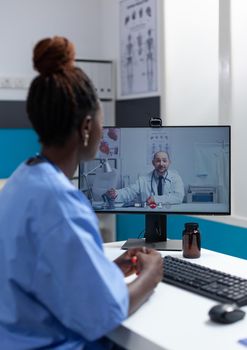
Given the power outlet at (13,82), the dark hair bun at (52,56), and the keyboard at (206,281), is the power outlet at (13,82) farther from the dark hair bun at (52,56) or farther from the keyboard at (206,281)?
the dark hair bun at (52,56)

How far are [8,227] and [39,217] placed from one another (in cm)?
8

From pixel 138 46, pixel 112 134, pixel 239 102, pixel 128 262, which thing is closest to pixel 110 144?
pixel 112 134

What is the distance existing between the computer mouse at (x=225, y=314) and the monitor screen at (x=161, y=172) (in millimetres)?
706

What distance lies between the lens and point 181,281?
4.83 feet

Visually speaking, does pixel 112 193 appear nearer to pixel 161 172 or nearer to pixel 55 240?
pixel 161 172

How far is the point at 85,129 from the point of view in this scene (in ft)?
3.89

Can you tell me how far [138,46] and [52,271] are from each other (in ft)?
9.31

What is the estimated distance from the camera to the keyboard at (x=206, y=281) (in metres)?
1.33

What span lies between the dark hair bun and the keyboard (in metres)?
0.66

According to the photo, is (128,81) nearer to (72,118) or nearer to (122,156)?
(122,156)

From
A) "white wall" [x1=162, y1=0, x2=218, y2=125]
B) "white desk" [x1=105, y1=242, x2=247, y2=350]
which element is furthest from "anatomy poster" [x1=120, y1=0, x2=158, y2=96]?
"white desk" [x1=105, y1=242, x2=247, y2=350]

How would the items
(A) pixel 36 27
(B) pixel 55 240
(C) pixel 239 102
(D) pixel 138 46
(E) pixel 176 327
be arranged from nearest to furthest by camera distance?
(B) pixel 55 240 → (E) pixel 176 327 → (C) pixel 239 102 → (D) pixel 138 46 → (A) pixel 36 27

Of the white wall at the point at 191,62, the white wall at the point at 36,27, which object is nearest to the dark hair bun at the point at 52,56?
the white wall at the point at 191,62

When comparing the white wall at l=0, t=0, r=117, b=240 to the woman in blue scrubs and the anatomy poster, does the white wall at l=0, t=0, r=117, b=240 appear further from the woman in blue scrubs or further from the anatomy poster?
the woman in blue scrubs
